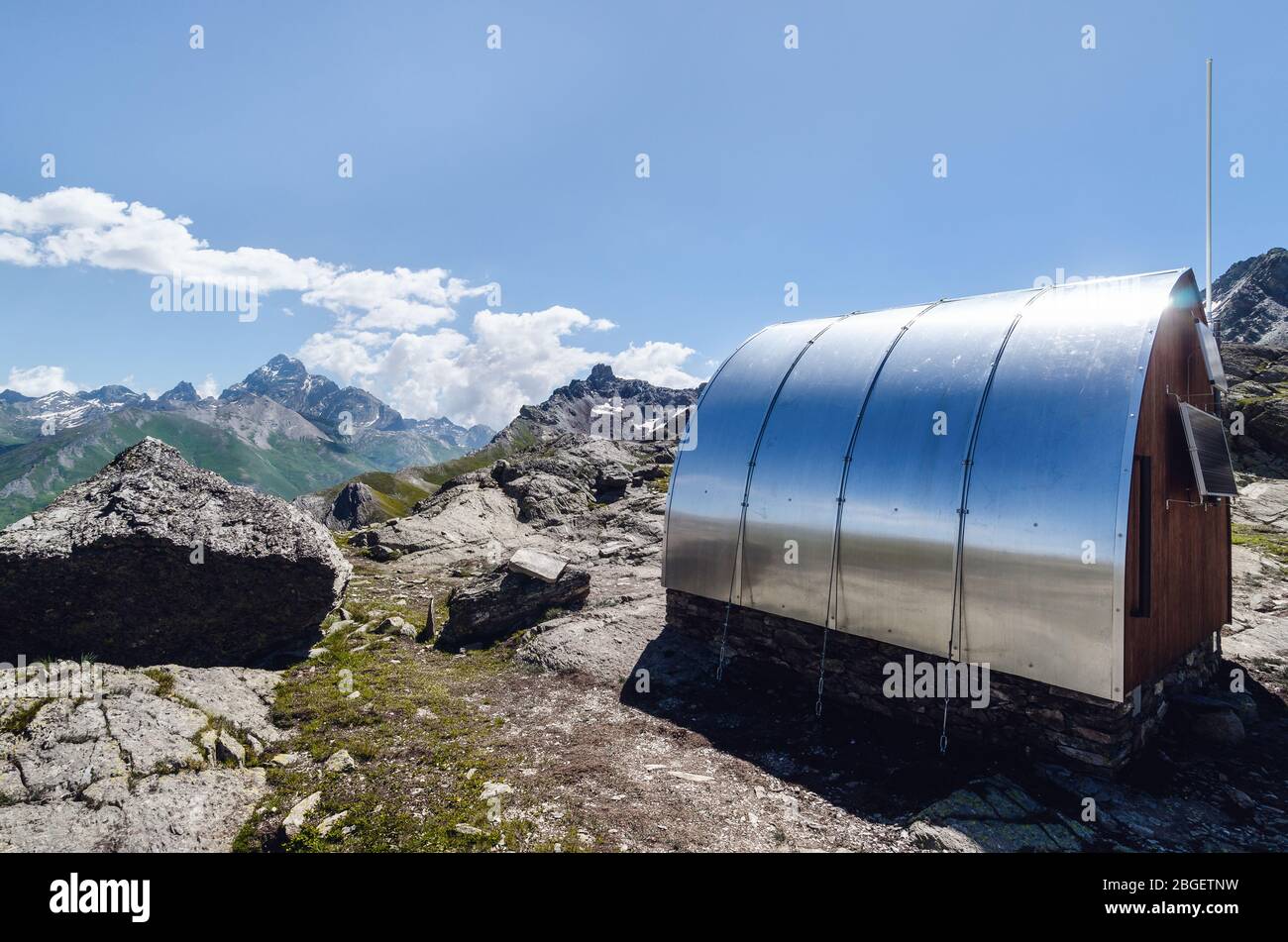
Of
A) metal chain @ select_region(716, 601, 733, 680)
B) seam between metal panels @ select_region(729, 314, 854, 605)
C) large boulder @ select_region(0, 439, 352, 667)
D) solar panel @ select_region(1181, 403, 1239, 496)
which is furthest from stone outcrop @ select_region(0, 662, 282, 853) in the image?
solar panel @ select_region(1181, 403, 1239, 496)

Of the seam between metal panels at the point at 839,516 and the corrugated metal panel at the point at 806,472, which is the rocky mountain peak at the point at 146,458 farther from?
the seam between metal panels at the point at 839,516

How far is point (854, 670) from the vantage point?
1302cm

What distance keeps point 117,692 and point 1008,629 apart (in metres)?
15.8

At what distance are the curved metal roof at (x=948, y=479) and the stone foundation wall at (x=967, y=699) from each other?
46 cm

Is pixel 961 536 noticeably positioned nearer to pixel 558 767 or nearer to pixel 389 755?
pixel 558 767

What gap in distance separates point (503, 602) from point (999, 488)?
13212mm

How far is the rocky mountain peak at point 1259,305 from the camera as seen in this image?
6004 inches

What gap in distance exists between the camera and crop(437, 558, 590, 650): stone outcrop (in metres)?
17.5

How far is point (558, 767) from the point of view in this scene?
425 inches

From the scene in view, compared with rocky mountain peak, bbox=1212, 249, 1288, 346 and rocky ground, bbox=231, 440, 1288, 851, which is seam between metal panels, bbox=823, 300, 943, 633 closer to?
rocky ground, bbox=231, 440, 1288, 851

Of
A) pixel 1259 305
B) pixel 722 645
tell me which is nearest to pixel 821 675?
pixel 722 645
